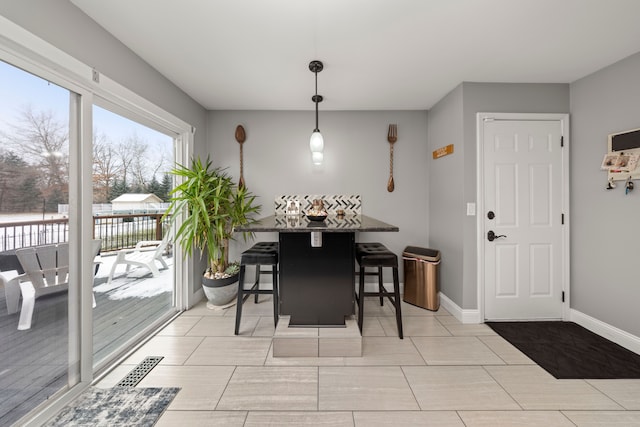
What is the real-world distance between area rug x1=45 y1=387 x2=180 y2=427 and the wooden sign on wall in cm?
336

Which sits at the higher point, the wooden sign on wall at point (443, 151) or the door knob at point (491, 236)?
the wooden sign on wall at point (443, 151)

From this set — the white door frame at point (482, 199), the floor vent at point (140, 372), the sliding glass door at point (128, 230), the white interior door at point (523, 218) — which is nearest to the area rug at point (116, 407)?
the floor vent at point (140, 372)

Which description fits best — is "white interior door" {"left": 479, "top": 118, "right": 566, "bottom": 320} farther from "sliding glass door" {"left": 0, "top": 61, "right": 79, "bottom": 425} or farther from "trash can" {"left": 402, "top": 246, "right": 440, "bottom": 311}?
"sliding glass door" {"left": 0, "top": 61, "right": 79, "bottom": 425}

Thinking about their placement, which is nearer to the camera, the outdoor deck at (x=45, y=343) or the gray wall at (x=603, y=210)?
the outdoor deck at (x=45, y=343)

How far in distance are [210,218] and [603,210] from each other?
155 inches

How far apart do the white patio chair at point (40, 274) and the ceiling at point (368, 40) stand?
1584mm

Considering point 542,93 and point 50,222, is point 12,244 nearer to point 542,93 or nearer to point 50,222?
point 50,222

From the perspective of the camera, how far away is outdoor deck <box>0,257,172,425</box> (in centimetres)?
142

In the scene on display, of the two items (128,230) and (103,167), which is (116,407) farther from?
(103,167)

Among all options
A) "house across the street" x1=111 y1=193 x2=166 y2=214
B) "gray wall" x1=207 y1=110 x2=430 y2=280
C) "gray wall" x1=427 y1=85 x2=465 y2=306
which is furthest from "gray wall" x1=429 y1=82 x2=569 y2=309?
"house across the street" x1=111 y1=193 x2=166 y2=214

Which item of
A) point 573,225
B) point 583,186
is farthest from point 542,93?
point 573,225

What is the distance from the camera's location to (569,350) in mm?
2221

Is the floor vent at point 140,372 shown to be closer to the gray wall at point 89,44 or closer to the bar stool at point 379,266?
the bar stool at point 379,266

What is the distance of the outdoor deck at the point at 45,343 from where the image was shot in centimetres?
142
